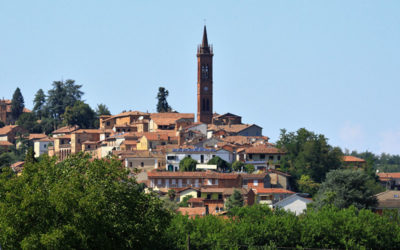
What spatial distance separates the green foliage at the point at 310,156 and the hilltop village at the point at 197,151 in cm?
108

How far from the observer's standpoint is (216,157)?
86812mm

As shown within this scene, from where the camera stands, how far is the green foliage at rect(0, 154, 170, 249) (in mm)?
35781

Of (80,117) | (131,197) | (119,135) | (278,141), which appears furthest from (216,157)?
(131,197)

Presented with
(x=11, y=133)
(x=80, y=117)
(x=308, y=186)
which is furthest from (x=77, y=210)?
(x=11, y=133)

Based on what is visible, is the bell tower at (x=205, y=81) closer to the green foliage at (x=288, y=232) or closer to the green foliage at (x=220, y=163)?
the green foliage at (x=220, y=163)

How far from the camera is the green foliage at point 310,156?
8606 centimetres

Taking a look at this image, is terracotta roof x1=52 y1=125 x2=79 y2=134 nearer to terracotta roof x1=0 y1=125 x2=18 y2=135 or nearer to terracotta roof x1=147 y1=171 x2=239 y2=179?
terracotta roof x1=0 y1=125 x2=18 y2=135

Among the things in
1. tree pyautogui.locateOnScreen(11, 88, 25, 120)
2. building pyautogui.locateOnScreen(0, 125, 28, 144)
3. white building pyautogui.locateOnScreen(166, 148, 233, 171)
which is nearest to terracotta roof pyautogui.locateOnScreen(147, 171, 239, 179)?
white building pyautogui.locateOnScreen(166, 148, 233, 171)

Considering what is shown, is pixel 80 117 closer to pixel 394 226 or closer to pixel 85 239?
pixel 394 226

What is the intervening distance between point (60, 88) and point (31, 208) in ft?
341

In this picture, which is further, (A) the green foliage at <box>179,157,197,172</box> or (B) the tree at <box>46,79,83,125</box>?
(B) the tree at <box>46,79,83,125</box>

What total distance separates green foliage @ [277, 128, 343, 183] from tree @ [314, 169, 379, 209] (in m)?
14.8

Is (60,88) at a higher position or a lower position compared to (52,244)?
higher

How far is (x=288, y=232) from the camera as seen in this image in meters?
48.7
